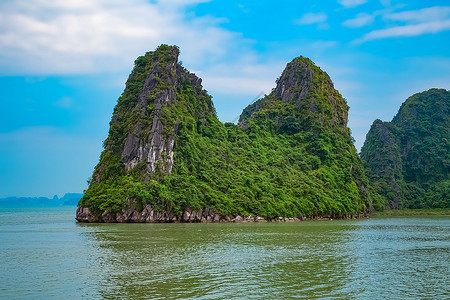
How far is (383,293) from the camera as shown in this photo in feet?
61.2

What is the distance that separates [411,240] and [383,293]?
21558 mm

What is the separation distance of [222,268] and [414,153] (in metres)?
116

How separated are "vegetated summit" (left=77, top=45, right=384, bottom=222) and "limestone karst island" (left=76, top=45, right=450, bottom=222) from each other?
17cm

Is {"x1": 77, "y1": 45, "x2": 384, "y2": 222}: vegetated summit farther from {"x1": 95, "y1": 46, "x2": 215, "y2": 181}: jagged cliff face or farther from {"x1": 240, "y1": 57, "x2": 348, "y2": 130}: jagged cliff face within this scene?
{"x1": 240, "y1": 57, "x2": 348, "y2": 130}: jagged cliff face

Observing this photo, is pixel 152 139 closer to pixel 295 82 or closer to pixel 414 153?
pixel 295 82

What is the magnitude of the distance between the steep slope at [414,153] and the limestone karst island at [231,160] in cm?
53

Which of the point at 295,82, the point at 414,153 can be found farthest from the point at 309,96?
the point at 414,153

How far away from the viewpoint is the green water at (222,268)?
18.6 metres

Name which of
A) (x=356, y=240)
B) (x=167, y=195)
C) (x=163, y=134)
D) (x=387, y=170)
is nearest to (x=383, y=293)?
(x=356, y=240)

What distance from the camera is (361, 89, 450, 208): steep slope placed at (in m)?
114

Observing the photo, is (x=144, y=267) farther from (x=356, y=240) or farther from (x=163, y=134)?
(x=163, y=134)

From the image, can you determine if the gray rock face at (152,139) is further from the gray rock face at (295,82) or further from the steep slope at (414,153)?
the steep slope at (414,153)

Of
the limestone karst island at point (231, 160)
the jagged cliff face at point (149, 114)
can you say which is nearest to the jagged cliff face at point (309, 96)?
the limestone karst island at point (231, 160)

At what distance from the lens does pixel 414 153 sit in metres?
129
